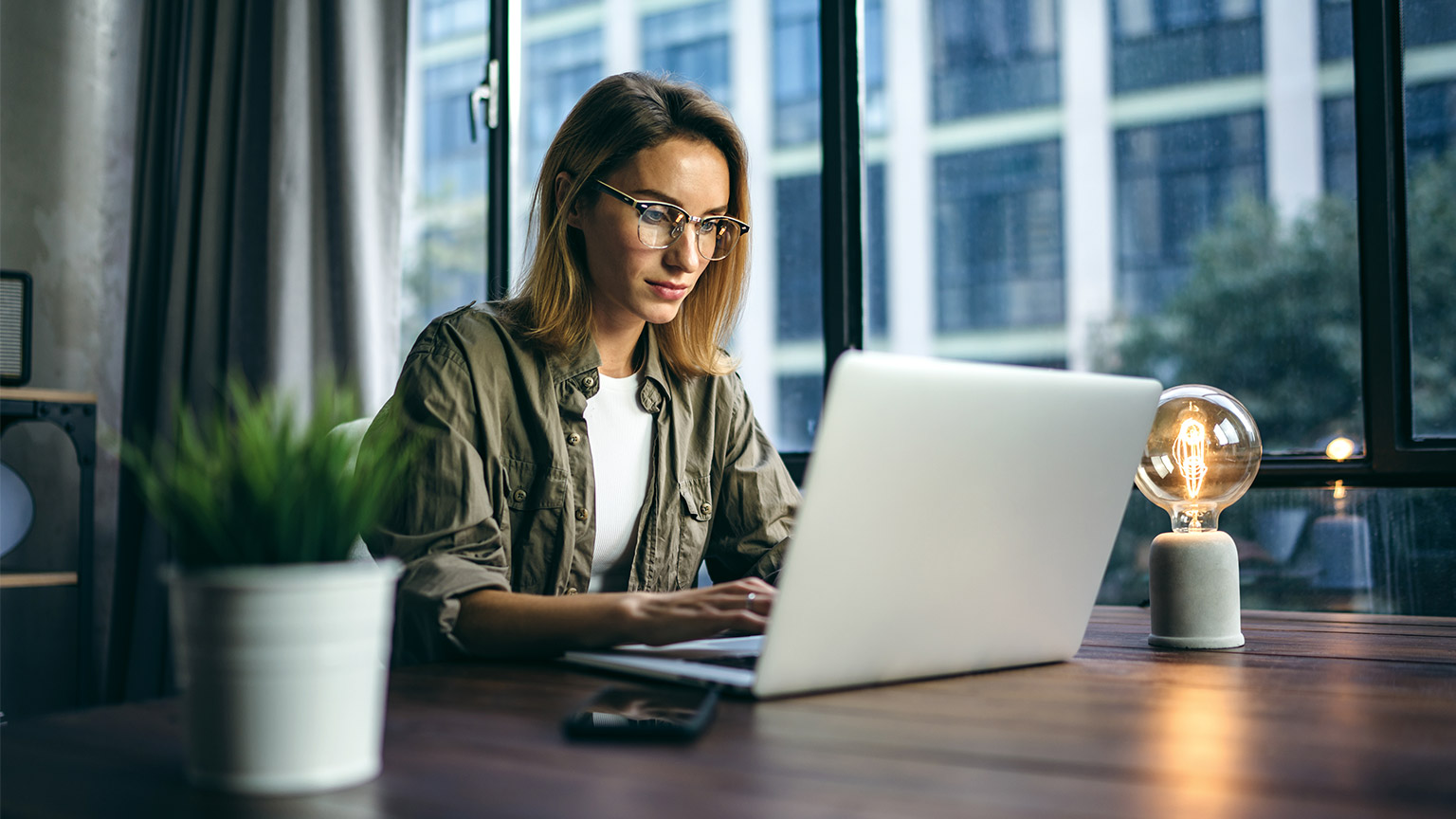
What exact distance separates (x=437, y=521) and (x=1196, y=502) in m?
0.80

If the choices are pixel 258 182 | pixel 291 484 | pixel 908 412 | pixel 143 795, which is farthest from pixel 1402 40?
pixel 258 182

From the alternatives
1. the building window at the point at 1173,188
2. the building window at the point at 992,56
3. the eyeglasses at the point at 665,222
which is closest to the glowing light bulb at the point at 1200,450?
the eyeglasses at the point at 665,222

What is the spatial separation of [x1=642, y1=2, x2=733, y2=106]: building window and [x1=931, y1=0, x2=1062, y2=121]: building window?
1.75 ft

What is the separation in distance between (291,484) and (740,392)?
108 cm

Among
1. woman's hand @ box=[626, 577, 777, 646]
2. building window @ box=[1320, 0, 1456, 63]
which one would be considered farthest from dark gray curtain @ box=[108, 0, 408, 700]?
building window @ box=[1320, 0, 1456, 63]

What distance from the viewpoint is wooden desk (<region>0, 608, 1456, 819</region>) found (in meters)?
0.52

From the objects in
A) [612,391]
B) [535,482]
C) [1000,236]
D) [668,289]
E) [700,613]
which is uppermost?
[1000,236]

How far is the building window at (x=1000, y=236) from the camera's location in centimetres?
221

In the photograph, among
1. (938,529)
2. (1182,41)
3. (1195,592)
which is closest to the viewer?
(938,529)

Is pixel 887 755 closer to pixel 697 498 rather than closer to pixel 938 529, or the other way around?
pixel 938 529

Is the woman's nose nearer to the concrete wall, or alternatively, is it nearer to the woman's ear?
the woman's ear

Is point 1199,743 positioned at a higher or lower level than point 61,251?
lower

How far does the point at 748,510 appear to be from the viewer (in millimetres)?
1477

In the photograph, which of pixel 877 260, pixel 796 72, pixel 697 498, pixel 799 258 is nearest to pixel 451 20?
pixel 796 72
